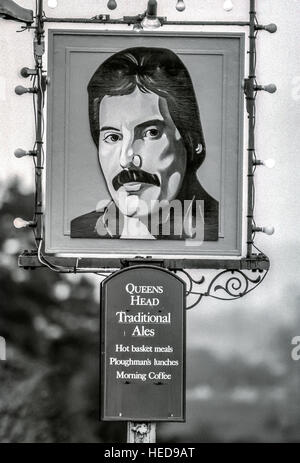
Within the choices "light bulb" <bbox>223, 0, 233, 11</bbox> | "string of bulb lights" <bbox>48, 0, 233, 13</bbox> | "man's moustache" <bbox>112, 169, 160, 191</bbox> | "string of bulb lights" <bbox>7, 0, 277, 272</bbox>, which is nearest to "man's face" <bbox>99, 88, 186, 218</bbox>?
"man's moustache" <bbox>112, 169, 160, 191</bbox>

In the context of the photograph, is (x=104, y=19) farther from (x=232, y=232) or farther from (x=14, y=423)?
(x=14, y=423)

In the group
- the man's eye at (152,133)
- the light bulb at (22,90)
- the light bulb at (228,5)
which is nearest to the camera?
the light bulb at (228,5)

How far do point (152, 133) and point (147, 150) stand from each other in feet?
0.26

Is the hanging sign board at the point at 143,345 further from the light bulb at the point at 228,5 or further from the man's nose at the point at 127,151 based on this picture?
the light bulb at the point at 228,5

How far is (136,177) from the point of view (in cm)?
367

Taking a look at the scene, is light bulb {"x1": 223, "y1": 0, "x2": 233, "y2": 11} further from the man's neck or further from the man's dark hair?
the man's neck

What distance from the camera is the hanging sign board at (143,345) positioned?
135 inches

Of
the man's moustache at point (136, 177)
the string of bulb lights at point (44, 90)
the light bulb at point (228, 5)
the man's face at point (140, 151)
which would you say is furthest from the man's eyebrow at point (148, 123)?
the light bulb at point (228, 5)

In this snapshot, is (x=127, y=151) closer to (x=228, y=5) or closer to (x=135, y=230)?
(x=135, y=230)

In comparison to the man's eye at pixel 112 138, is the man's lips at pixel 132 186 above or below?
below

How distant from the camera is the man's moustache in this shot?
3.63 meters

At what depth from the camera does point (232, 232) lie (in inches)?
142

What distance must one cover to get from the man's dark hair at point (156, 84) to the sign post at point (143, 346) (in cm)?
59

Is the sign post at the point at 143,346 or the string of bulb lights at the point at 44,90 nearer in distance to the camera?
the sign post at the point at 143,346
